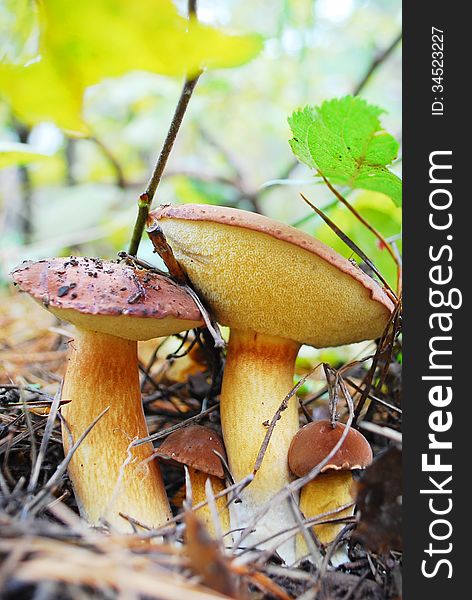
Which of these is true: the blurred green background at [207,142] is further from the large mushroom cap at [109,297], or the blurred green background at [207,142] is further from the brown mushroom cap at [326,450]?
the brown mushroom cap at [326,450]

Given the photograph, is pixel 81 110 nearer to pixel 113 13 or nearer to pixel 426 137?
pixel 113 13

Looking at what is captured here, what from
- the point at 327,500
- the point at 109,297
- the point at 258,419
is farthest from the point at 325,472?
the point at 109,297

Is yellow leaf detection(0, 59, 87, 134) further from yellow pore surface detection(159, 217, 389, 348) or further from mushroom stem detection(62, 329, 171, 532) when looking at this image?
mushroom stem detection(62, 329, 171, 532)

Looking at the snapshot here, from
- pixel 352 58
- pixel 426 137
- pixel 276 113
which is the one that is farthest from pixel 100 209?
pixel 352 58

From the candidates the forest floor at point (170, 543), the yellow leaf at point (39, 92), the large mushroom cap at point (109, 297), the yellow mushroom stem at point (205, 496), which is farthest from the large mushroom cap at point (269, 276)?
the yellow leaf at point (39, 92)

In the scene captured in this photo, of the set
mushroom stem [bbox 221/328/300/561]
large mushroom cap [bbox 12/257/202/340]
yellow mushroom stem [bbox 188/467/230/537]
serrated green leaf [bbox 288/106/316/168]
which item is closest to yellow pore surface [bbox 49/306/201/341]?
large mushroom cap [bbox 12/257/202/340]

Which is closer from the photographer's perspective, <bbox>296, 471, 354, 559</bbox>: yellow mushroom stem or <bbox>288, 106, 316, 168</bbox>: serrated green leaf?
<bbox>288, 106, 316, 168</bbox>: serrated green leaf
